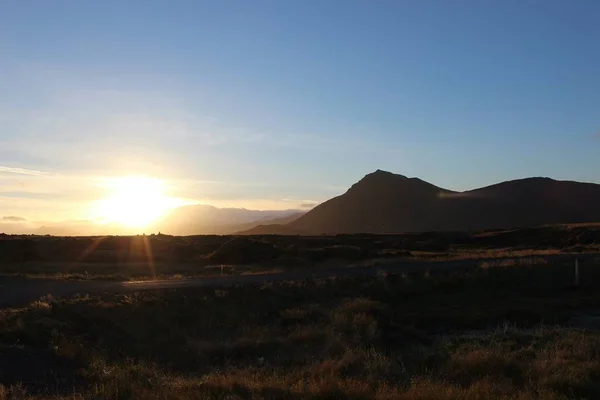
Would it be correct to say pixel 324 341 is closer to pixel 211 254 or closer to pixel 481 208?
pixel 211 254

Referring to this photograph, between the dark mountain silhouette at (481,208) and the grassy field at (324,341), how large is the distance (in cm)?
13660

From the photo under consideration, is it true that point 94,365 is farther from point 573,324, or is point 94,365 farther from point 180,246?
point 180,246

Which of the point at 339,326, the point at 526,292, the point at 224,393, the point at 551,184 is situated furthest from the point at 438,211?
the point at 224,393

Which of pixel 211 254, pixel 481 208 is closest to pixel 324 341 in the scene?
pixel 211 254

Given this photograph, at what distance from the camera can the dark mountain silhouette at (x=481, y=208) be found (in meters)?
165

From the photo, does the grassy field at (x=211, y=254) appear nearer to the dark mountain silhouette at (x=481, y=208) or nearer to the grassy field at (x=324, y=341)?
the grassy field at (x=324, y=341)

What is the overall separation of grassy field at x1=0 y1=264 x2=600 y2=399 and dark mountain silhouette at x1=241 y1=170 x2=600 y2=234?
5378 inches

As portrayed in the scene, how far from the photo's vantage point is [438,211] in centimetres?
17900

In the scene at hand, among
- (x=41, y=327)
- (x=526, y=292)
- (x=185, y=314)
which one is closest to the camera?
(x=41, y=327)

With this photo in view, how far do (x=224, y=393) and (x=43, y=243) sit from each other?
65.9m

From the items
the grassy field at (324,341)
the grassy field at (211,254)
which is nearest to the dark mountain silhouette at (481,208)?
the grassy field at (211,254)

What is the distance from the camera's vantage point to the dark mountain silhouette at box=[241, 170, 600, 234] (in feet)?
541

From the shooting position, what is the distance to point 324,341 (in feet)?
61.2

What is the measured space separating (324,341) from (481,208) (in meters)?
165
